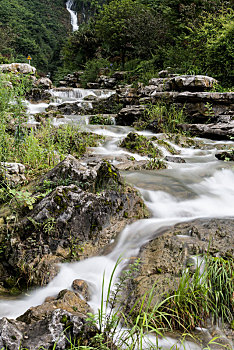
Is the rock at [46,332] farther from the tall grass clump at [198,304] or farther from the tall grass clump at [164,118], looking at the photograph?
the tall grass clump at [164,118]

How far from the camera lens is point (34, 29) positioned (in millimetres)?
44188

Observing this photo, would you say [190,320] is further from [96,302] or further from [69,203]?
[69,203]

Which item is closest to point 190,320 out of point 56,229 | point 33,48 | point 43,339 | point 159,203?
point 43,339

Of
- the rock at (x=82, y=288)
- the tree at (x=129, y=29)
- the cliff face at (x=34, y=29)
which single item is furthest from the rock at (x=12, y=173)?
the cliff face at (x=34, y=29)

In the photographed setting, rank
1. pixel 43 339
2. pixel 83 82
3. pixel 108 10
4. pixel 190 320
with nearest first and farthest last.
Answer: pixel 43 339 → pixel 190 320 → pixel 83 82 → pixel 108 10

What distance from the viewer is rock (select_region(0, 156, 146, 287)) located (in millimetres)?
2721

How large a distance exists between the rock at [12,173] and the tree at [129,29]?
1783cm

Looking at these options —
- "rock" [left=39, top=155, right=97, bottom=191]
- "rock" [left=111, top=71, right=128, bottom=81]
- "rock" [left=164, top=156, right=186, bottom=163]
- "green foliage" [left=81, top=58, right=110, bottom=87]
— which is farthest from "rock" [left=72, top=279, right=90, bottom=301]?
"green foliage" [left=81, top=58, right=110, bottom=87]

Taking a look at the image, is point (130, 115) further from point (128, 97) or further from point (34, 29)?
point (34, 29)

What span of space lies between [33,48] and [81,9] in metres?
26.0

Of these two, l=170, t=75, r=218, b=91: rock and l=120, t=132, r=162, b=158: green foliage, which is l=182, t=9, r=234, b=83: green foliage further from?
l=120, t=132, r=162, b=158: green foliage

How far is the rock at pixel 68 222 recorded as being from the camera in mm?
2721

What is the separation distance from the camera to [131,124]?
34.9 ft

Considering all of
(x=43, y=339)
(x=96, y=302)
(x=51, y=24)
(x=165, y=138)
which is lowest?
(x=96, y=302)
